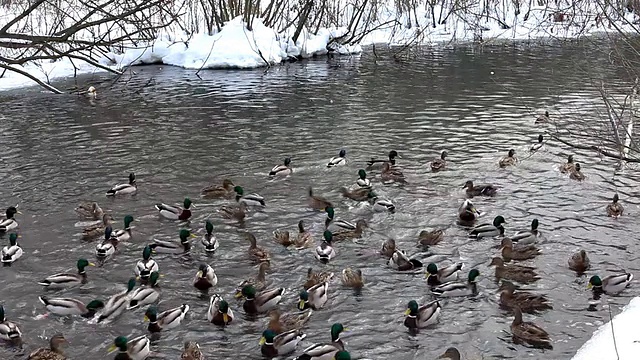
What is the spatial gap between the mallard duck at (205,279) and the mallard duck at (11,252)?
285 cm

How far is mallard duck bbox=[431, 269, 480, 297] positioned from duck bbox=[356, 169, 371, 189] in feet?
13.1

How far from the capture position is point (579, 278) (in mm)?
9039

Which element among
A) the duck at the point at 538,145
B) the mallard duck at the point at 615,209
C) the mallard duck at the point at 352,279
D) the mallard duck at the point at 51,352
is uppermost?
the duck at the point at 538,145

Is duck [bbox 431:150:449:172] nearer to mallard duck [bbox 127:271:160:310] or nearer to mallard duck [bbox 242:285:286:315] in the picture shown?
mallard duck [bbox 242:285:286:315]

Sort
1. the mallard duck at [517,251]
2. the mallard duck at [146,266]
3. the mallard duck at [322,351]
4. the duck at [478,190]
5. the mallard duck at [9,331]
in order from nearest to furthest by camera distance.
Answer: the mallard duck at [322,351] < the mallard duck at [9,331] < the mallard duck at [146,266] < the mallard duck at [517,251] < the duck at [478,190]

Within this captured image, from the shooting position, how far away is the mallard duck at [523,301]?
8.17m

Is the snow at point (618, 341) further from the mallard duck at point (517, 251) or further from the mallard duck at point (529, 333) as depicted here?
the mallard duck at point (517, 251)

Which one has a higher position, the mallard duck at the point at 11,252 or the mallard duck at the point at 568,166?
the mallard duck at the point at 568,166

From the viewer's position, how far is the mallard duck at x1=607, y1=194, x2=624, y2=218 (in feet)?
36.3

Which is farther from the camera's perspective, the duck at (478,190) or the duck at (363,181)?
the duck at (363,181)

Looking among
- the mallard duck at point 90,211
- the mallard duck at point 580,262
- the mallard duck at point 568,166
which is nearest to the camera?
the mallard duck at point 580,262

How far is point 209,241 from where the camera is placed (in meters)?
10.1

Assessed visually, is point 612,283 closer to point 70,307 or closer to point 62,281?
point 70,307

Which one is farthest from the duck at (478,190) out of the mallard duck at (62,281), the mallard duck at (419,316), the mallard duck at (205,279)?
the mallard duck at (62,281)
